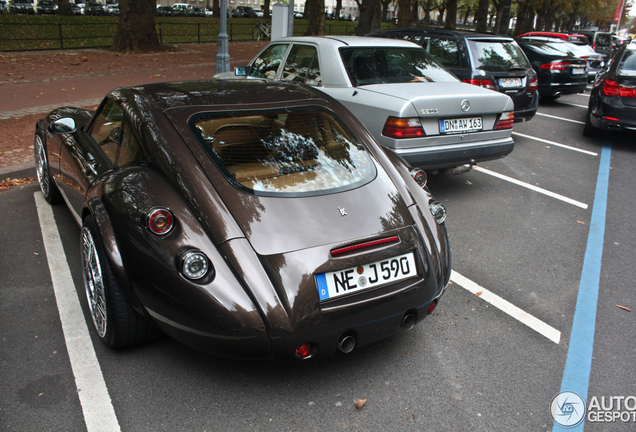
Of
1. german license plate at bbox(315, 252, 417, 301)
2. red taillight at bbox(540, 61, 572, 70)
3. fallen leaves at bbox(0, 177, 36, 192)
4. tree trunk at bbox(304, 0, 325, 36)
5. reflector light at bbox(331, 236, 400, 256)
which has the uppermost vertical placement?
tree trunk at bbox(304, 0, 325, 36)

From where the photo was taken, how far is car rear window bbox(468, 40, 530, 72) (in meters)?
7.91

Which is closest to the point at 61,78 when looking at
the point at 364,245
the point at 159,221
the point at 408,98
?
the point at 408,98

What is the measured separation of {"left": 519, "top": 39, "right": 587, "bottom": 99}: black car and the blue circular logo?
1084 cm

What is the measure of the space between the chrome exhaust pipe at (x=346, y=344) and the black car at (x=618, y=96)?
779 cm

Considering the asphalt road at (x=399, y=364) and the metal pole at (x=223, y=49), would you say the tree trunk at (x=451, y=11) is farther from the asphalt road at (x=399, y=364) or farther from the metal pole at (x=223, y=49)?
the asphalt road at (x=399, y=364)

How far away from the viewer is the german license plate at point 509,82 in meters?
7.98

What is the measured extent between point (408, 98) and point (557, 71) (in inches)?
335

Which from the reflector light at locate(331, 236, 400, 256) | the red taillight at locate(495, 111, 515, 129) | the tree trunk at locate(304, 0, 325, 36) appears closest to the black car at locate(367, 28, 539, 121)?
the red taillight at locate(495, 111, 515, 129)

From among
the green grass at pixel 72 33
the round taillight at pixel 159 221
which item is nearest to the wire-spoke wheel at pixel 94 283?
the round taillight at pixel 159 221

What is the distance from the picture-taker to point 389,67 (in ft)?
19.6

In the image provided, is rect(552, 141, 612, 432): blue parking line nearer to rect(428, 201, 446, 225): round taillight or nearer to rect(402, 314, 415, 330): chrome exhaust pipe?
rect(402, 314, 415, 330): chrome exhaust pipe

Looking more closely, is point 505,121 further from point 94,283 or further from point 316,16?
point 316,16

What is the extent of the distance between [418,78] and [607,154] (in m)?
4.44

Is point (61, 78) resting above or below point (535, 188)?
above
